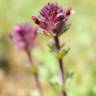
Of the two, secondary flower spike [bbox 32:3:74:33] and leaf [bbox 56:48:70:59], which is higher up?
secondary flower spike [bbox 32:3:74:33]

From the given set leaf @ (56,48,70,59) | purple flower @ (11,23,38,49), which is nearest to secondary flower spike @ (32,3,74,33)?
leaf @ (56,48,70,59)

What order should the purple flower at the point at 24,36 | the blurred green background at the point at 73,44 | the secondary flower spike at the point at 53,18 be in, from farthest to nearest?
1. the blurred green background at the point at 73,44
2. the purple flower at the point at 24,36
3. the secondary flower spike at the point at 53,18

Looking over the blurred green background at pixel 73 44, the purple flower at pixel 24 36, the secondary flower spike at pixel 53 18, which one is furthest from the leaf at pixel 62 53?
the purple flower at pixel 24 36

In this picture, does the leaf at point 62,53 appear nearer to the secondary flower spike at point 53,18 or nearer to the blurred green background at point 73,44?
the secondary flower spike at point 53,18

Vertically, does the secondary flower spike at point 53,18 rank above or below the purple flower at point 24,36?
below

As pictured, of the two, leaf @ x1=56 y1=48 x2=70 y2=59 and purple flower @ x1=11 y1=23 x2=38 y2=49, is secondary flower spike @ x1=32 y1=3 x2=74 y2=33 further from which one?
purple flower @ x1=11 y1=23 x2=38 y2=49

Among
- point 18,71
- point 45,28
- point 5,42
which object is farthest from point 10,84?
point 45,28
